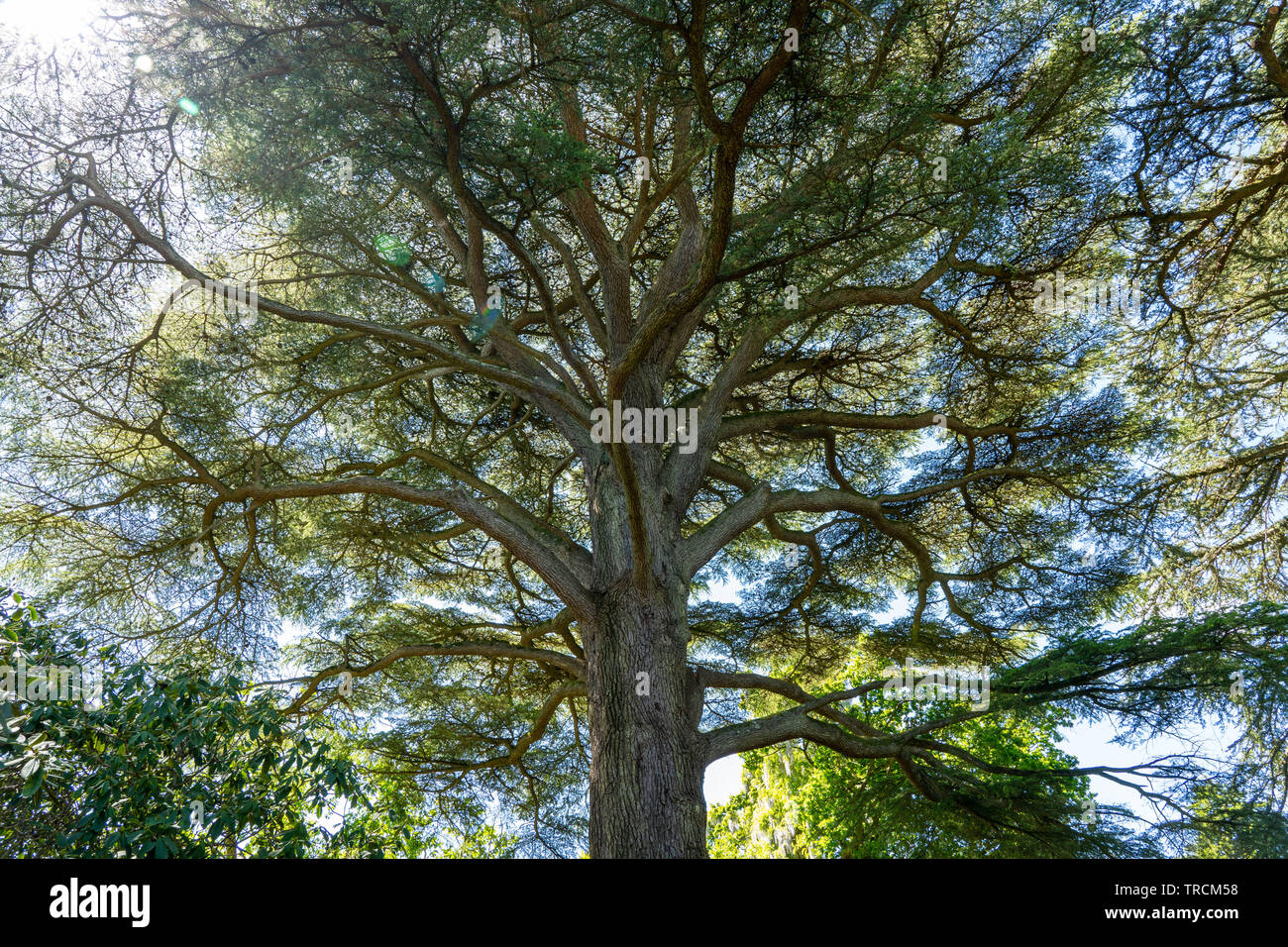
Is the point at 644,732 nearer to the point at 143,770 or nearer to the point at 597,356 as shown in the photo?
the point at 143,770

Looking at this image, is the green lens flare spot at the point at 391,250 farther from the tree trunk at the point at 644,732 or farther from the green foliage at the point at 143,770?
the green foliage at the point at 143,770

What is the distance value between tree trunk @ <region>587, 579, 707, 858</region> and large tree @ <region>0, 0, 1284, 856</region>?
0.09 feet

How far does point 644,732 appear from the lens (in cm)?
539

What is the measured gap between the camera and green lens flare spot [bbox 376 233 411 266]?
21.9 feet

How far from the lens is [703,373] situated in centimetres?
911

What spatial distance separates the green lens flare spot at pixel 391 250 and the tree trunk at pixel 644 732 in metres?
3.49

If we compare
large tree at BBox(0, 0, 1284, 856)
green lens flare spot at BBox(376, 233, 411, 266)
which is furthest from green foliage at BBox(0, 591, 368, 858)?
green lens flare spot at BBox(376, 233, 411, 266)

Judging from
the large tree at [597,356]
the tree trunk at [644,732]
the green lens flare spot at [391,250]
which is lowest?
the tree trunk at [644,732]

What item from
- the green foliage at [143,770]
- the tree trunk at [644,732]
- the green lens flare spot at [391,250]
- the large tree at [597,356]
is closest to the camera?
the green foliage at [143,770]

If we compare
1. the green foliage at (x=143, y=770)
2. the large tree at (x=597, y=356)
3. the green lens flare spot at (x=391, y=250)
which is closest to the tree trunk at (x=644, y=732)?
the large tree at (x=597, y=356)

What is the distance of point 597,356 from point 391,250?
296 centimetres

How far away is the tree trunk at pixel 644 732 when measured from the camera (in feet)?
16.6

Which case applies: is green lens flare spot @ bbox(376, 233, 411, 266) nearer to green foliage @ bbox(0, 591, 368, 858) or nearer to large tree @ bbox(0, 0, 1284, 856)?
large tree @ bbox(0, 0, 1284, 856)
